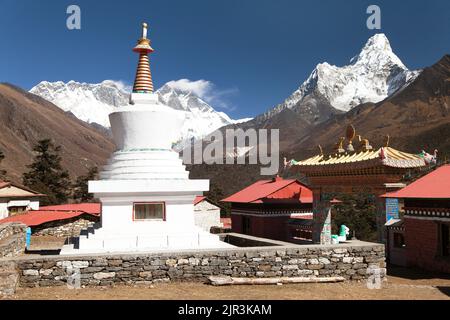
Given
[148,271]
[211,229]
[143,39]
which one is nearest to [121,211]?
[148,271]

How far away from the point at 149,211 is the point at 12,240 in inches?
234

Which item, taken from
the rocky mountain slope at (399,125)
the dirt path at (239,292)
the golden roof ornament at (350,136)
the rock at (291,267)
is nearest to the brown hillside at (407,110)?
the rocky mountain slope at (399,125)

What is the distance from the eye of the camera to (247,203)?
26453mm

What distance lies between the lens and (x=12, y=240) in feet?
55.7

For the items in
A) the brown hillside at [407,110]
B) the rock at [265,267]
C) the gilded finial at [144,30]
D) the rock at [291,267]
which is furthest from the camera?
the brown hillside at [407,110]

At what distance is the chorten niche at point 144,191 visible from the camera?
1411 cm

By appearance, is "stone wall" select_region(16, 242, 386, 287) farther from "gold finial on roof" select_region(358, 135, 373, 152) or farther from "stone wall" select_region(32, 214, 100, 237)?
"stone wall" select_region(32, 214, 100, 237)

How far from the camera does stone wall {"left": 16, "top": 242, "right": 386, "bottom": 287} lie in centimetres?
1145

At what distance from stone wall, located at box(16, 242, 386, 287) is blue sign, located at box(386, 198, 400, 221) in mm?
5485

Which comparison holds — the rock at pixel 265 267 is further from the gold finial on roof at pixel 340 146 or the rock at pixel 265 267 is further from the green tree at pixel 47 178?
the green tree at pixel 47 178

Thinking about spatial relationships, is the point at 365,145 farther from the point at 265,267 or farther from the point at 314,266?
the point at 265,267

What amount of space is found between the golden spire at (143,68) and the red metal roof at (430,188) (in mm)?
9168

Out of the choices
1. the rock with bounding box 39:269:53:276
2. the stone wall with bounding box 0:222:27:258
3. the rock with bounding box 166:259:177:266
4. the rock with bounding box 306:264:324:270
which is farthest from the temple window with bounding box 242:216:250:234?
the rock with bounding box 39:269:53:276

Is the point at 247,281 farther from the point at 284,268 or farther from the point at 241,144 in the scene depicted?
the point at 241,144
